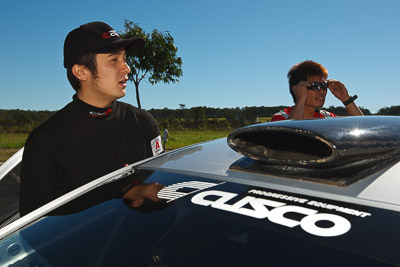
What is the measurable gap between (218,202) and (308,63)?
9.88ft

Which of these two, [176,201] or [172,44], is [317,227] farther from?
[172,44]

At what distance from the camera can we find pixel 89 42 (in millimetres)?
2086

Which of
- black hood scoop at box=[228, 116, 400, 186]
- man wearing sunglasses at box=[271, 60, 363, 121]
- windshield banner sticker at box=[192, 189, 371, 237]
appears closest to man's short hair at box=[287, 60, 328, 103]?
man wearing sunglasses at box=[271, 60, 363, 121]

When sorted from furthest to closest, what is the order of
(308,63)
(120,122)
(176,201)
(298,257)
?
(308,63)
(120,122)
(176,201)
(298,257)

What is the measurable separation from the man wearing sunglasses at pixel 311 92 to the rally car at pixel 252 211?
2.38 metres

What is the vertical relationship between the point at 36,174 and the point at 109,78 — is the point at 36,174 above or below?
below

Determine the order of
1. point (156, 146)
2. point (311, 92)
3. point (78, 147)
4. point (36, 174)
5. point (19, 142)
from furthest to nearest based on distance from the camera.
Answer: point (19, 142) < point (311, 92) < point (156, 146) < point (78, 147) < point (36, 174)

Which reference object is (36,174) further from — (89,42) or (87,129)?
(89,42)

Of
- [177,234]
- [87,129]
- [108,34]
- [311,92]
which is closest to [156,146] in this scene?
[87,129]

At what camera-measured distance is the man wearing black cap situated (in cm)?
181

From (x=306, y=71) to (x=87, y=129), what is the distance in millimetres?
2491

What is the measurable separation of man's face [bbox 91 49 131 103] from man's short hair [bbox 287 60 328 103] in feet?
7.05

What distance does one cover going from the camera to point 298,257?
84cm

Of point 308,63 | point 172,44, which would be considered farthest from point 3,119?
point 308,63
